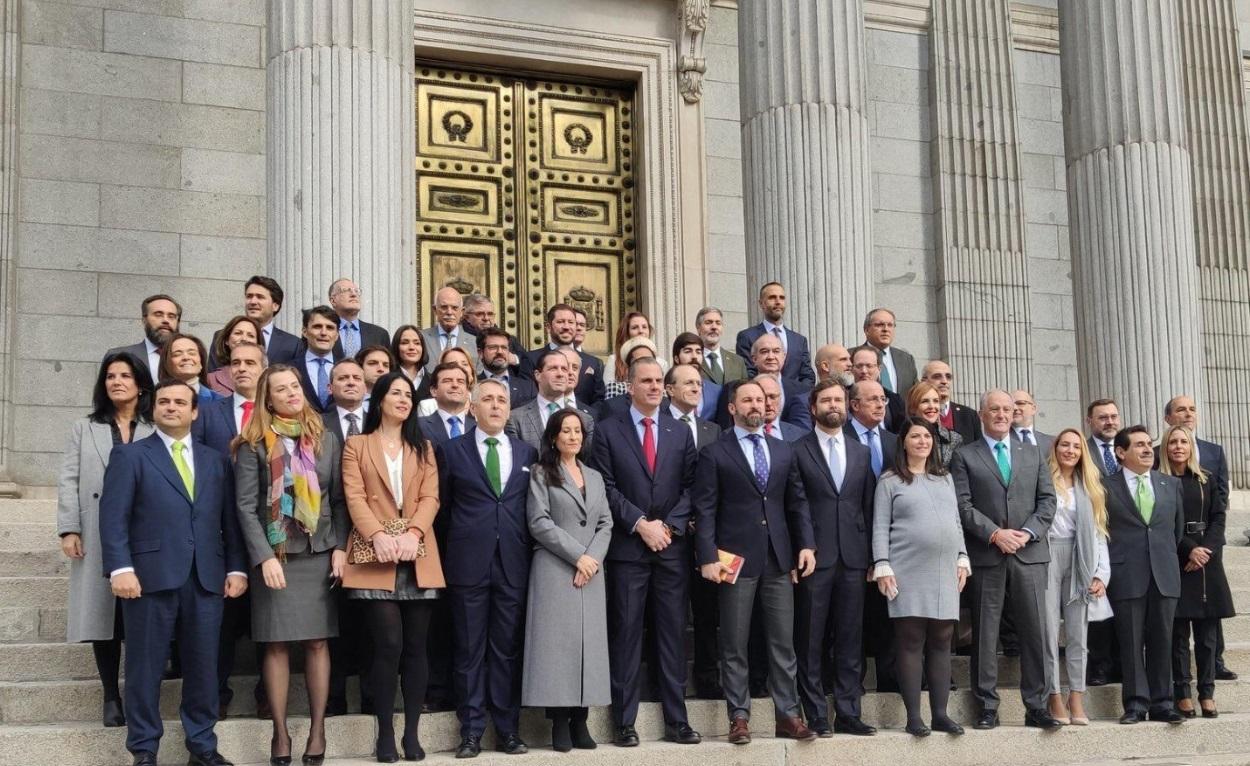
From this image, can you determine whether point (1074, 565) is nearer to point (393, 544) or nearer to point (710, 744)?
point (710, 744)

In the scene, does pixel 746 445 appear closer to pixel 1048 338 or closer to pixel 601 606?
pixel 601 606

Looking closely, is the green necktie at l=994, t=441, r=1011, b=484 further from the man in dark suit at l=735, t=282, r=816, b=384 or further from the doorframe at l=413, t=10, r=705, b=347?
the doorframe at l=413, t=10, r=705, b=347

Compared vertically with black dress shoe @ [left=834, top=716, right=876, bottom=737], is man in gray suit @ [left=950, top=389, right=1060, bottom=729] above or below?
above

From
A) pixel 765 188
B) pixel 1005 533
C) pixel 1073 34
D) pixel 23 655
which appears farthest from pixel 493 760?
pixel 1073 34

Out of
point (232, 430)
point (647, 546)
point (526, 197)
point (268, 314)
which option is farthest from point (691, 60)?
point (232, 430)

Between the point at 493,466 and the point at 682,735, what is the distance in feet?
6.35

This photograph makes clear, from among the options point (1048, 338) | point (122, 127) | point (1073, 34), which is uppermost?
point (1073, 34)

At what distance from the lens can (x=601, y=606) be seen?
9.61 meters

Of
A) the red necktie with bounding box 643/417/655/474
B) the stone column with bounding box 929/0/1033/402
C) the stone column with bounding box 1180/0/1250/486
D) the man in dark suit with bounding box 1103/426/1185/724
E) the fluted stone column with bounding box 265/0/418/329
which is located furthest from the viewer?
the stone column with bounding box 1180/0/1250/486

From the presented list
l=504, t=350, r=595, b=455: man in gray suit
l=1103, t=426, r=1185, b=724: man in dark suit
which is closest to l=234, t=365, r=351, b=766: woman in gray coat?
l=504, t=350, r=595, b=455: man in gray suit

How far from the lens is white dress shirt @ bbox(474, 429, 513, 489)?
31.4ft

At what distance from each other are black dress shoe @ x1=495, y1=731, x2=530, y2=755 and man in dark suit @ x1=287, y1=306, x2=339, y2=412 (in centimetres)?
248

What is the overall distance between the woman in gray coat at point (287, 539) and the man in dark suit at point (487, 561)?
2.45 ft

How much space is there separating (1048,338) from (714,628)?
9.73 metres
